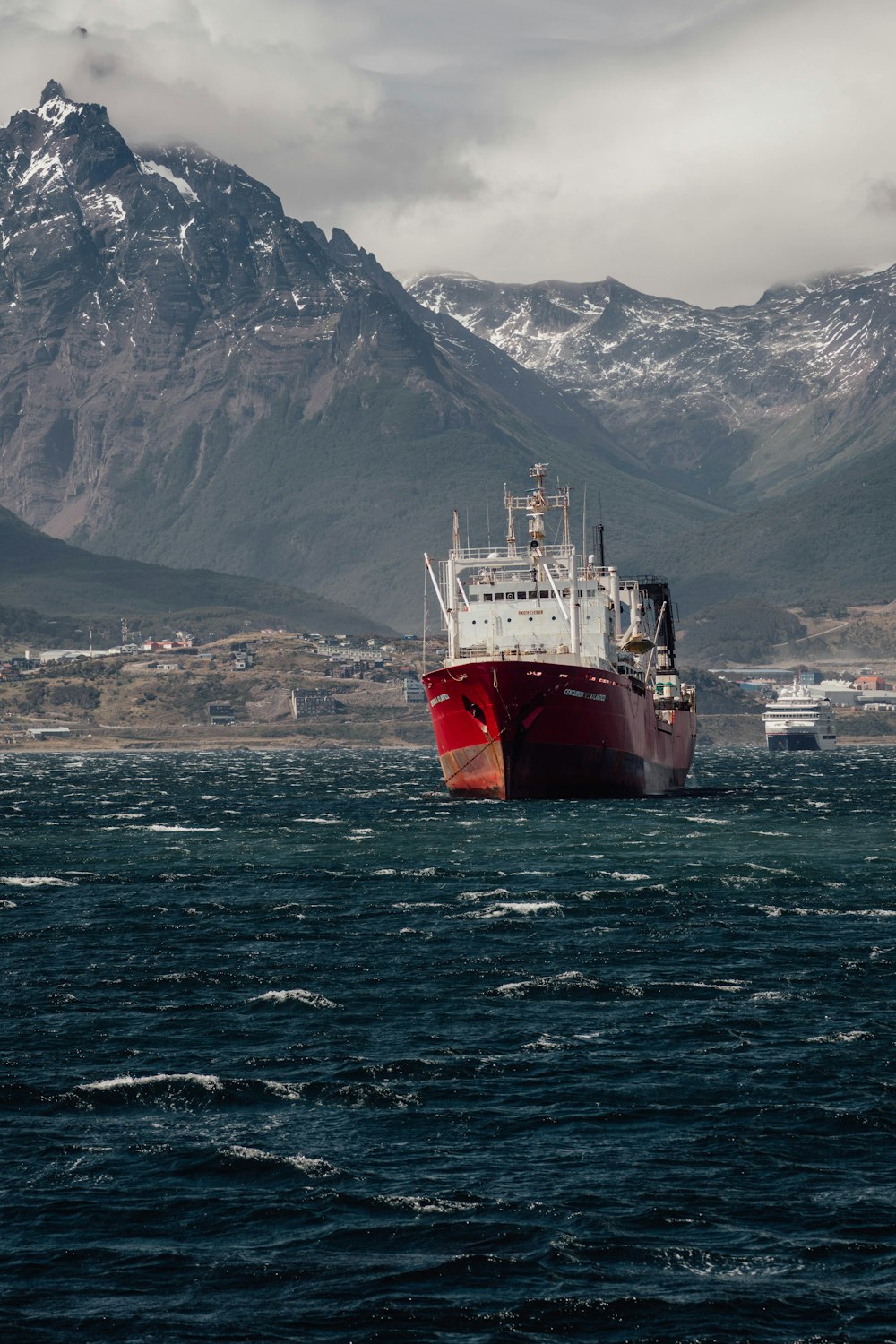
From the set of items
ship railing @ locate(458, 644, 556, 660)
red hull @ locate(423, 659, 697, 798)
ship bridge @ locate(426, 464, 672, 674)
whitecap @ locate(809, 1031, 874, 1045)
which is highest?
ship bridge @ locate(426, 464, 672, 674)

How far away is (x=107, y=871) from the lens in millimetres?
92438

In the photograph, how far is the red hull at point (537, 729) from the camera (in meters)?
134

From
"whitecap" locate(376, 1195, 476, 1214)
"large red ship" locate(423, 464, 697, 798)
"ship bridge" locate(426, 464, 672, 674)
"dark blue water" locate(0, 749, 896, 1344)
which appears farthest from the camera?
"ship bridge" locate(426, 464, 672, 674)

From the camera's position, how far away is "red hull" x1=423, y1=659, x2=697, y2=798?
441 ft

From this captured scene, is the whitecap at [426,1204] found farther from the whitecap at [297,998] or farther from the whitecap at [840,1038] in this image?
the whitecap at [297,998]

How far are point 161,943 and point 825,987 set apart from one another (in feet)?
78.0

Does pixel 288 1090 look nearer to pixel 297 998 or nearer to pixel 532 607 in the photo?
pixel 297 998

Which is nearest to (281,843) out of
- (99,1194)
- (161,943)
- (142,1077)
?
(161,943)

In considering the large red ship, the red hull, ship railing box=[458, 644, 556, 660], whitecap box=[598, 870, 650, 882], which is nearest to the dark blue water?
whitecap box=[598, 870, 650, 882]

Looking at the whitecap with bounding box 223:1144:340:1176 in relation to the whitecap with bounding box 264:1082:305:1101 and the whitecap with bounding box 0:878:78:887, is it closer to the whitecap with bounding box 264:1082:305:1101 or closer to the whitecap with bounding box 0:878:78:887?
the whitecap with bounding box 264:1082:305:1101

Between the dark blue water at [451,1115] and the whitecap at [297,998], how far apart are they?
0.13 m

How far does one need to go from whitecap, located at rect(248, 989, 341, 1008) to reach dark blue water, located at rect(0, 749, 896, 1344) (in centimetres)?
13

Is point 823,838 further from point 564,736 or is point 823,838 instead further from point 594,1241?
point 594,1241

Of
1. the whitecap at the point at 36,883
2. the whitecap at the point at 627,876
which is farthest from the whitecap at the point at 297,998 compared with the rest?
the whitecap at the point at 36,883
